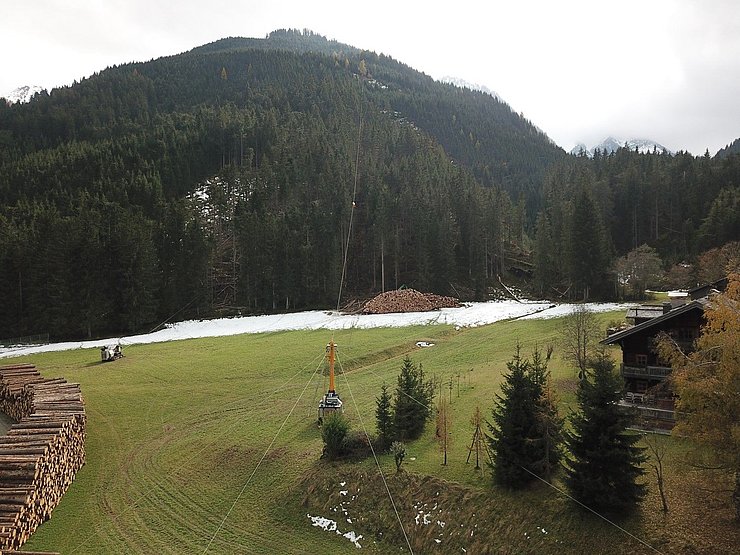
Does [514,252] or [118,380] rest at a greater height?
[514,252]

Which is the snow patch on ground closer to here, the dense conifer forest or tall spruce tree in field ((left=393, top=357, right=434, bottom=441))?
tall spruce tree in field ((left=393, top=357, right=434, bottom=441))

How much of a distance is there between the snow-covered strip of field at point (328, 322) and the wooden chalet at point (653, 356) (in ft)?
80.4

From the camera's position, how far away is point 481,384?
2698 cm

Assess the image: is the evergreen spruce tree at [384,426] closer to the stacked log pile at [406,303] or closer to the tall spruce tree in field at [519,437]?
the tall spruce tree in field at [519,437]

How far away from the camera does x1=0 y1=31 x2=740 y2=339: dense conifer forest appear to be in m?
57.8

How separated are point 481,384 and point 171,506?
16.4 metres

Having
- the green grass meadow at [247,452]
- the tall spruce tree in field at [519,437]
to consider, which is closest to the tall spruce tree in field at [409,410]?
the green grass meadow at [247,452]

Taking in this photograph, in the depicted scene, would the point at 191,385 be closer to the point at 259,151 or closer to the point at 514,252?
the point at 514,252

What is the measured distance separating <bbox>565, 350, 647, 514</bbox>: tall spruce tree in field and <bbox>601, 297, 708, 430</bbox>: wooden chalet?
6.70 meters

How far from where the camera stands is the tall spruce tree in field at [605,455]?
14023 mm

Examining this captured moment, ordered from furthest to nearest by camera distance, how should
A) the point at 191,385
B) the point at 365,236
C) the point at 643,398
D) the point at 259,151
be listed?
the point at 259,151
the point at 365,236
the point at 191,385
the point at 643,398

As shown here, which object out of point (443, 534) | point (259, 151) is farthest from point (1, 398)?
point (259, 151)

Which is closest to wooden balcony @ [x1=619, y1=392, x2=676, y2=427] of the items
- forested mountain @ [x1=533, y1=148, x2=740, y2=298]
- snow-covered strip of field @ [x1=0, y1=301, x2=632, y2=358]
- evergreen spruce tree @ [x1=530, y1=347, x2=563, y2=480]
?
evergreen spruce tree @ [x1=530, y1=347, x2=563, y2=480]

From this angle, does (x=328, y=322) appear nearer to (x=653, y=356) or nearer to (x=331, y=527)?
(x=653, y=356)
